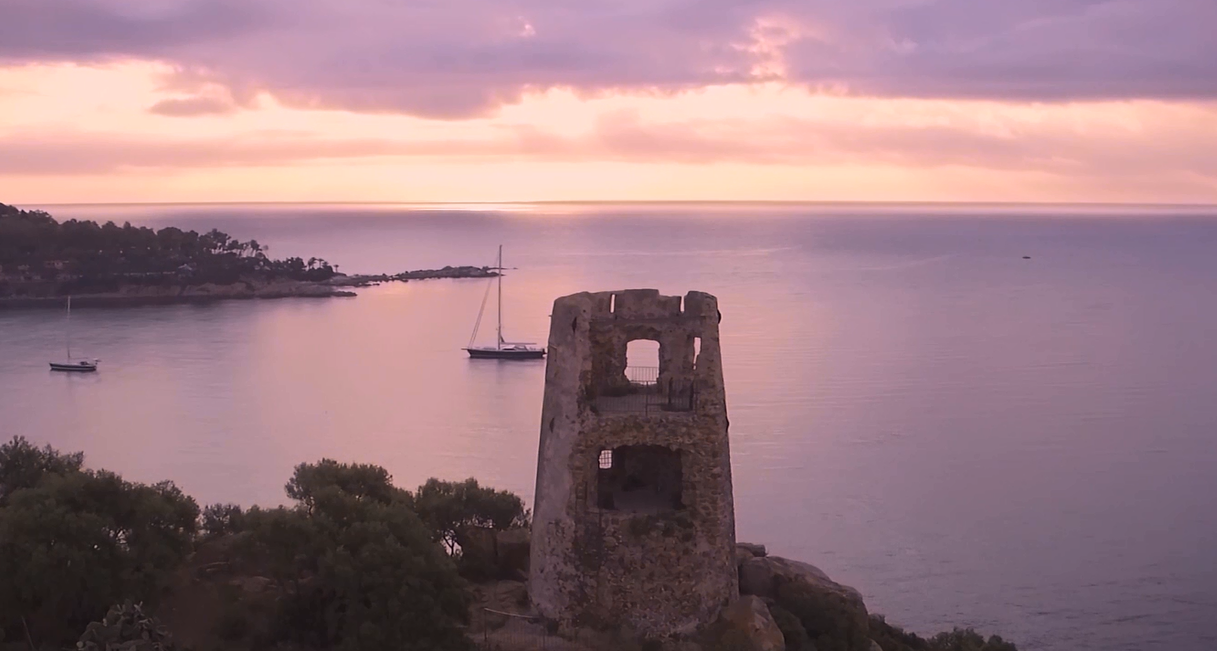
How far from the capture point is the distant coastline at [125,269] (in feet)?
350

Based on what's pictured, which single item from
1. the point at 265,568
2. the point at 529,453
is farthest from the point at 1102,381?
the point at 265,568

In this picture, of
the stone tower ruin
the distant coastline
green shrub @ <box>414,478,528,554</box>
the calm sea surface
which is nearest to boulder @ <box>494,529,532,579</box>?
green shrub @ <box>414,478,528,554</box>

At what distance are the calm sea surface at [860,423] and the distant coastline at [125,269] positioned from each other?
20.4ft

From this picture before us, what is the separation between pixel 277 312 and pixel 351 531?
89.1 m

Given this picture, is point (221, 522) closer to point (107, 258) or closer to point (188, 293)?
point (188, 293)

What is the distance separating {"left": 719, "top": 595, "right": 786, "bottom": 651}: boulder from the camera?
1827 centimetres

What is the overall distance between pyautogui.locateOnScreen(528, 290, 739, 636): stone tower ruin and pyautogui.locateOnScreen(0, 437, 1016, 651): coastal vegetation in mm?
832

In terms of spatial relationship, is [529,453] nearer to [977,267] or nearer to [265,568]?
[265,568]

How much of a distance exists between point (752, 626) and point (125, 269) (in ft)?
355

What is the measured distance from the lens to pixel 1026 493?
45.3 meters

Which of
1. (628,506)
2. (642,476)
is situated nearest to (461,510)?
(642,476)

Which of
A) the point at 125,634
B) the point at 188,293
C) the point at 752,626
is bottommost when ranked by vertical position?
→ the point at 752,626

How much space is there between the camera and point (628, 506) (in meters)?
19.8

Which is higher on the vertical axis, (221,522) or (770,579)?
(770,579)
